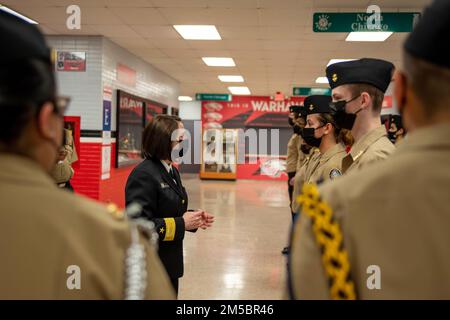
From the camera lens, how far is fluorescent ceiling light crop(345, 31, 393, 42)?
22.5 ft

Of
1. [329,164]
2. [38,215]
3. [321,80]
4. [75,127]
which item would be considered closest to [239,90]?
[321,80]

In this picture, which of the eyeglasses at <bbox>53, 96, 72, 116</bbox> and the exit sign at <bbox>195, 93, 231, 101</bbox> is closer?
the eyeglasses at <bbox>53, 96, 72, 116</bbox>

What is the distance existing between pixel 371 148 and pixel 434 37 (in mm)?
1383

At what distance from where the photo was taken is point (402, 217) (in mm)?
→ 822

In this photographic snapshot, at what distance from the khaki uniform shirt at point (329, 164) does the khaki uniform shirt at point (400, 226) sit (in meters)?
2.32

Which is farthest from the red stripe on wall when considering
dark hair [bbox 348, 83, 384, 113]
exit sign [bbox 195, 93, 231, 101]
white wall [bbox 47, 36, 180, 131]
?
exit sign [bbox 195, 93, 231, 101]

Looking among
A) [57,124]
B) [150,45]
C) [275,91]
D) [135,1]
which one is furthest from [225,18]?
[275,91]

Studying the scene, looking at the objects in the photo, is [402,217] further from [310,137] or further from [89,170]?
[89,170]

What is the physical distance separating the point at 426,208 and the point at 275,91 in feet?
48.2

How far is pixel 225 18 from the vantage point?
6.14m

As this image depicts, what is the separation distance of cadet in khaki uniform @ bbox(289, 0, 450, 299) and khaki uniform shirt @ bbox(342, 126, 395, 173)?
124 centimetres

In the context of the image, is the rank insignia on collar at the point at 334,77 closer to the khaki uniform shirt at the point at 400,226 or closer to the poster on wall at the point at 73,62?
the khaki uniform shirt at the point at 400,226

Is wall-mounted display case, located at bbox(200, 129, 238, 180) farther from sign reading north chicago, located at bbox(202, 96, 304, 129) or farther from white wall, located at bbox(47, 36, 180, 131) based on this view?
white wall, located at bbox(47, 36, 180, 131)
